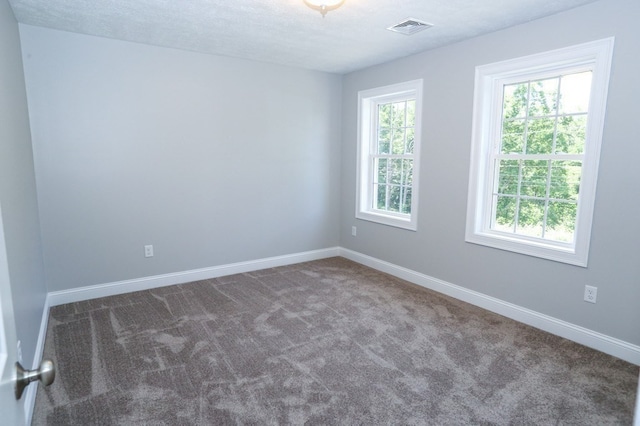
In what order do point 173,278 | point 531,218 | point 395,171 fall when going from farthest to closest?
1. point 395,171
2. point 173,278
3. point 531,218

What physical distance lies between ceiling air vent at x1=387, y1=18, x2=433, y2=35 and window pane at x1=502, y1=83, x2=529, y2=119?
0.93 metres

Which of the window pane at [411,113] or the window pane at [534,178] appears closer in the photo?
the window pane at [534,178]

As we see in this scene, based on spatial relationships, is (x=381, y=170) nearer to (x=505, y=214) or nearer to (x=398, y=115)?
(x=398, y=115)

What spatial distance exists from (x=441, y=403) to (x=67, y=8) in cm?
374

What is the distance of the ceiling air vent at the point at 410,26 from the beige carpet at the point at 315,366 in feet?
8.16

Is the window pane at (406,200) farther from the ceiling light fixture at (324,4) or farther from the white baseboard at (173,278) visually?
the ceiling light fixture at (324,4)

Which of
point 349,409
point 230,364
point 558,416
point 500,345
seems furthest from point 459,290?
point 230,364

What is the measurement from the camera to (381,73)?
427 cm

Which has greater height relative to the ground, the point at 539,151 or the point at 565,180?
the point at 539,151

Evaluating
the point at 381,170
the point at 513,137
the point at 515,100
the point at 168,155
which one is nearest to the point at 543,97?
the point at 515,100

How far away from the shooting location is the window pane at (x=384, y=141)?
14.9 ft

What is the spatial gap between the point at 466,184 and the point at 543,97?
95 cm

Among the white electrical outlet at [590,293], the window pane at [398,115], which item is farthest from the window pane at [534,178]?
the window pane at [398,115]

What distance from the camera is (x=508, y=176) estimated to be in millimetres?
3279
